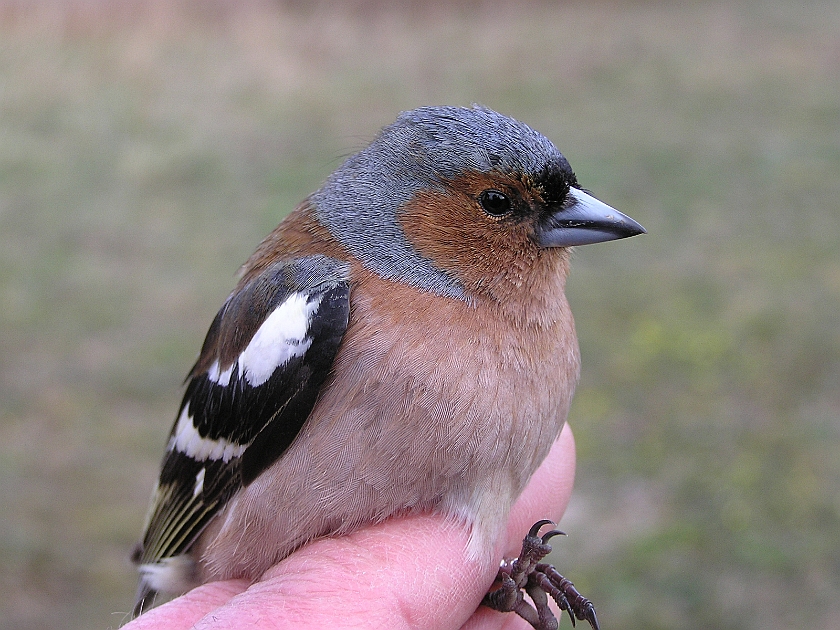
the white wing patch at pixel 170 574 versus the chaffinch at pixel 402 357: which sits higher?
the chaffinch at pixel 402 357

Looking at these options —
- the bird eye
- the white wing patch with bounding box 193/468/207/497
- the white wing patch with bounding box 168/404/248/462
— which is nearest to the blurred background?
the bird eye

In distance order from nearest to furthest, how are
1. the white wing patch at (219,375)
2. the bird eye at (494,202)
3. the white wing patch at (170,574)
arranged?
the bird eye at (494,202)
the white wing patch at (219,375)
the white wing patch at (170,574)

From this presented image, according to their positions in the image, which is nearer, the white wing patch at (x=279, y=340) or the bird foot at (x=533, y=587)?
the white wing patch at (x=279, y=340)

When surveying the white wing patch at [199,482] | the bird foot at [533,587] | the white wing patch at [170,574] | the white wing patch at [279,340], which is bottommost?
the white wing patch at [170,574]

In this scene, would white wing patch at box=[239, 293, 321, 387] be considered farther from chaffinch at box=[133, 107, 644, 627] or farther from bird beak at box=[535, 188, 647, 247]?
bird beak at box=[535, 188, 647, 247]

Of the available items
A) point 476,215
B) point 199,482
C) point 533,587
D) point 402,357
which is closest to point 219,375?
point 199,482


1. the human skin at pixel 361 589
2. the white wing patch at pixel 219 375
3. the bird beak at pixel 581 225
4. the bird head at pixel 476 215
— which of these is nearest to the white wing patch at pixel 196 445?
the white wing patch at pixel 219 375

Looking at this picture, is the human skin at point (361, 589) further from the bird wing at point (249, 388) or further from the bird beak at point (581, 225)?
the bird beak at point (581, 225)

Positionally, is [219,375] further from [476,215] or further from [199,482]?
[476,215]

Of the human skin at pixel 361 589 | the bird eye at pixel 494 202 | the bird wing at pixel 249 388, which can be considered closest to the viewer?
the human skin at pixel 361 589
